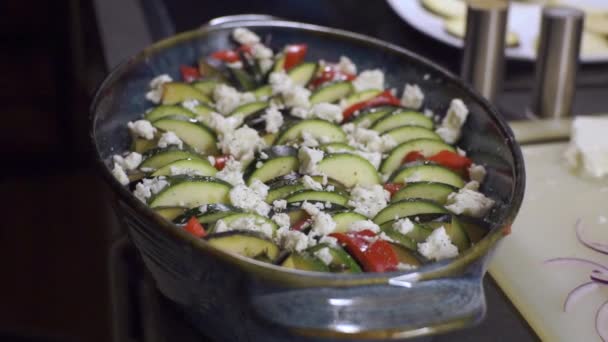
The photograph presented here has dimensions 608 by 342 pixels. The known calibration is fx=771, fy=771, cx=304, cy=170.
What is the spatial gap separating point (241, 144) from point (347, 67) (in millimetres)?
297

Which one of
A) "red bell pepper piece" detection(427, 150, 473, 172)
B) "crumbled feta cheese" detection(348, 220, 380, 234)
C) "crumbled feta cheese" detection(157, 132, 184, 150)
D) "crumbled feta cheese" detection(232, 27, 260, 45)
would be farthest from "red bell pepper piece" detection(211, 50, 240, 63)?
"crumbled feta cheese" detection(348, 220, 380, 234)

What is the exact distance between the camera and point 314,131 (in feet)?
3.43

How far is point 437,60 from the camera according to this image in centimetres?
159

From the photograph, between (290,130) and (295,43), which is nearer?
(290,130)

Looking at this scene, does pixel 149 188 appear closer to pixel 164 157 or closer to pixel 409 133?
pixel 164 157

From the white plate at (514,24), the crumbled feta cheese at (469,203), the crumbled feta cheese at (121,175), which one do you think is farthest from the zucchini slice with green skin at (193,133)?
the white plate at (514,24)

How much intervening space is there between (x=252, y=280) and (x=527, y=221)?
0.57 m

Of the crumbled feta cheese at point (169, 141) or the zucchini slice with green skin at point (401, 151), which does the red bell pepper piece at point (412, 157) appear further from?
the crumbled feta cheese at point (169, 141)

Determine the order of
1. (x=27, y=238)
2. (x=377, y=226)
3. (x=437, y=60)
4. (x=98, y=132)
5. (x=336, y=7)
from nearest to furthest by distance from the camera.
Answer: (x=377, y=226) < (x=98, y=132) < (x=437, y=60) < (x=336, y=7) < (x=27, y=238)

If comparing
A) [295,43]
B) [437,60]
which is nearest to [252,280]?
[295,43]

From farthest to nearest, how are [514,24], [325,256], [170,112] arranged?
[514,24] → [170,112] → [325,256]

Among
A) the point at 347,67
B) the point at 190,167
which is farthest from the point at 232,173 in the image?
the point at 347,67

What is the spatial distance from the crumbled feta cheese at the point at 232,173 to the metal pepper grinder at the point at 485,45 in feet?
2.01

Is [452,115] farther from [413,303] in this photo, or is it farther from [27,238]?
[27,238]
